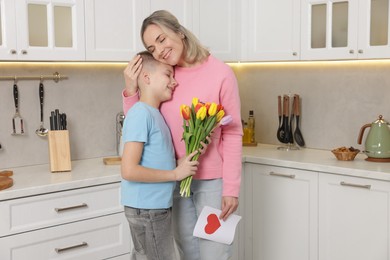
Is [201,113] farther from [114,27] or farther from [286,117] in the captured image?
[286,117]

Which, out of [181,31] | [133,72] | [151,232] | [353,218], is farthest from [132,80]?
[353,218]

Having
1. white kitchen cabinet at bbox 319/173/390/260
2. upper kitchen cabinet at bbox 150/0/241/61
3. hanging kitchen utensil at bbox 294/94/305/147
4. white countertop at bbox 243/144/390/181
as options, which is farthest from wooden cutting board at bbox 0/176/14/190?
hanging kitchen utensil at bbox 294/94/305/147

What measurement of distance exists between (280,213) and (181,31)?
5.05 ft

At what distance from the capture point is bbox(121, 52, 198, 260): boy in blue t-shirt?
217 cm

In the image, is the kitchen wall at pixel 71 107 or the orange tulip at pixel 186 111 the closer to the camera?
the orange tulip at pixel 186 111

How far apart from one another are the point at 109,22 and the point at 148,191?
1.34 m

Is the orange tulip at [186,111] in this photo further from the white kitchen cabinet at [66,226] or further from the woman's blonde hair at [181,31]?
the white kitchen cabinet at [66,226]

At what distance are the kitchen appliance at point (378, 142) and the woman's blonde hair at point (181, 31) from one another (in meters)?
1.38

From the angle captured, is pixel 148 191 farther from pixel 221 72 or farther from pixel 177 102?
pixel 221 72

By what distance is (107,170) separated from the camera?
3168 millimetres

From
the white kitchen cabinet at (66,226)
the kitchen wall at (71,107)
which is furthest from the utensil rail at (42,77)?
the white kitchen cabinet at (66,226)

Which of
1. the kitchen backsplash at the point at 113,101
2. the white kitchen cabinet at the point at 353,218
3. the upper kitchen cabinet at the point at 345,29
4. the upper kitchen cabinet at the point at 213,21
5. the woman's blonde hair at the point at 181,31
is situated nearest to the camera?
the woman's blonde hair at the point at 181,31

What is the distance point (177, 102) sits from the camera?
236cm

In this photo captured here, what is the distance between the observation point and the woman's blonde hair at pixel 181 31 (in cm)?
230
